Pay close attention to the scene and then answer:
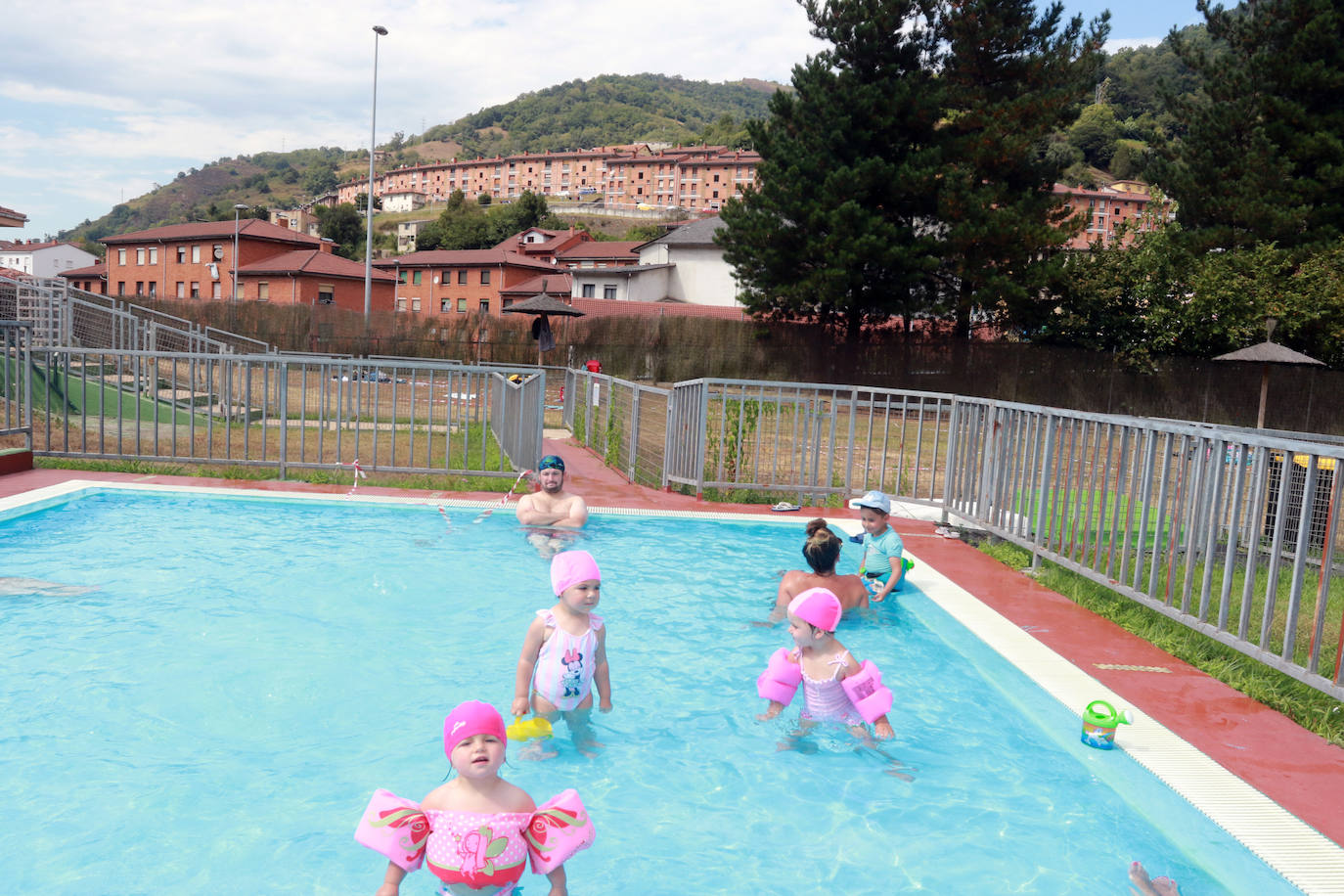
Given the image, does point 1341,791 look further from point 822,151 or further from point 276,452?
point 822,151

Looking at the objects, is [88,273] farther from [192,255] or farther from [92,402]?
[92,402]

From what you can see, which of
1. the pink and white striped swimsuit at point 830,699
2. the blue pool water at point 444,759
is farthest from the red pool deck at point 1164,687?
the pink and white striped swimsuit at point 830,699

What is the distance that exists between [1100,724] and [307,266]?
6312cm

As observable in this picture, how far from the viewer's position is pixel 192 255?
64875 millimetres

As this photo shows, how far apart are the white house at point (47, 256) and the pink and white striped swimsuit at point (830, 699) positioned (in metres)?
128

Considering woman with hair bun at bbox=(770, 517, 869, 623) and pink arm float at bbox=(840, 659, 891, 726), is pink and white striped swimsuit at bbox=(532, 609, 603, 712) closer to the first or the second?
pink arm float at bbox=(840, 659, 891, 726)

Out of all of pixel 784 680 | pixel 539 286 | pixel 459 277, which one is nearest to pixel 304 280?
pixel 459 277

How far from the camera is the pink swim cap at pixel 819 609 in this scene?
424 centimetres

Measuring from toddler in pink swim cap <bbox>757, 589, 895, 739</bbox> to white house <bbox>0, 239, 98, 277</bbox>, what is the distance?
421 ft

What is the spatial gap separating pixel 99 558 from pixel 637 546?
4574mm

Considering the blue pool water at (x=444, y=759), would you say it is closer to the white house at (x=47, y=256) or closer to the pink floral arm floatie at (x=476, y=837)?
the pink floral arm floatie at (x=476, y=837)

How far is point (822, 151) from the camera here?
87.8 feet

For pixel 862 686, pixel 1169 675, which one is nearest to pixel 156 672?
pixel 862 686

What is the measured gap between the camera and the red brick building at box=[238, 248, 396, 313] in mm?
59844
